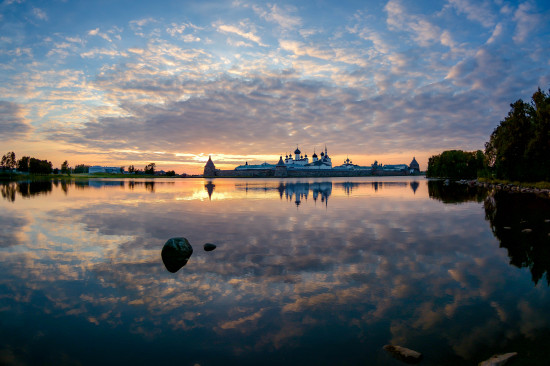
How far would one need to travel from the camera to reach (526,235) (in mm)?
16844

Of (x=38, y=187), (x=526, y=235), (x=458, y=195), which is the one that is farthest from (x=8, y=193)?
(x=458, y=195)

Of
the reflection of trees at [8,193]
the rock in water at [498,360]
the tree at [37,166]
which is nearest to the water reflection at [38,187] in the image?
the reflection of trees at [8,193]

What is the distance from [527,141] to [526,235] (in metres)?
42.4

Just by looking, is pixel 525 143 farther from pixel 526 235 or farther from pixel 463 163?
pixel 463 163

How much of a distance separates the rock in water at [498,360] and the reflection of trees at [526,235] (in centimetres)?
559

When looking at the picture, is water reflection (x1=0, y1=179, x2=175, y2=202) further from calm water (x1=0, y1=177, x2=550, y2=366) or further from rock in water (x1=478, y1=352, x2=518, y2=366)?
rock in water (x1=478, y1=352, x2=518, y2=366)

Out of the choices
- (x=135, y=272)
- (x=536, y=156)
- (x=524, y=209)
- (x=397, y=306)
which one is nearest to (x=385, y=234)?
(x=397, y=306)

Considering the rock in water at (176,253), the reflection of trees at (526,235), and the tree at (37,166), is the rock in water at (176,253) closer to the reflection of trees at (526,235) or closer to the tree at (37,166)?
the reflection of trees at (526,235)

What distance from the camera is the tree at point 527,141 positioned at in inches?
1666

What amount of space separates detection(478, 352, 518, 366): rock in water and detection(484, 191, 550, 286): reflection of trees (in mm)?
5591

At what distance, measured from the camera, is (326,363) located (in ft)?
20.4

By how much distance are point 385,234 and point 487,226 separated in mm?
7662

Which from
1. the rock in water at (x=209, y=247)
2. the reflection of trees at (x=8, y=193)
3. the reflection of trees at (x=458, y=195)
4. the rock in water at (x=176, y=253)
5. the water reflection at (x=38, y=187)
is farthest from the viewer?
the water reflection at (x=38, y=187)

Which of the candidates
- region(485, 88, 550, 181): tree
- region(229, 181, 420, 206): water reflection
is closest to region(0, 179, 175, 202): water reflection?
region(229, 181, 420, 206): water reflection
